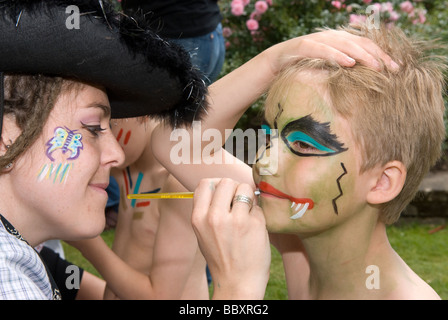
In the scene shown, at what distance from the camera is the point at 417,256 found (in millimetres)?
3717

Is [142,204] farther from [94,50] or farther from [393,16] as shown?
[393,16]

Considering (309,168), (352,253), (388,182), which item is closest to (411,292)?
(352,253)

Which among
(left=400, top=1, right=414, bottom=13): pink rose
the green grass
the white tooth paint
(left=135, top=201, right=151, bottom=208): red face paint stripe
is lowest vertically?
the green grass

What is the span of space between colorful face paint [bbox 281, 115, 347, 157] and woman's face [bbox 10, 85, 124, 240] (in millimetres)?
535

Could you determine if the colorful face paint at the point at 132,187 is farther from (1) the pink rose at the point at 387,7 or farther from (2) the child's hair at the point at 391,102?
(1) the pink rose at the point at 387,7

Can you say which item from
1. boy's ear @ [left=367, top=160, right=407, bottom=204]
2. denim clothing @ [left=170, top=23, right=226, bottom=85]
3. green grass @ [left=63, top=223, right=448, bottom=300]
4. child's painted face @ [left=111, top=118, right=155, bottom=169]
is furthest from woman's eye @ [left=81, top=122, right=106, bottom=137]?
green grass @ [left=63, top=223, right=448, bottom=300]

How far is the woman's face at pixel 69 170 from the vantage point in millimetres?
1490

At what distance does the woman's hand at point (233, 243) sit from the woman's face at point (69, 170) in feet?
1.12

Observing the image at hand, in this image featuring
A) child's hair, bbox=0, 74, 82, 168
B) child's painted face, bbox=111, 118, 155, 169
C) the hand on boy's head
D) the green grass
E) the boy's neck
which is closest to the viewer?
child's hair, bbox=0, 74, 82, 168

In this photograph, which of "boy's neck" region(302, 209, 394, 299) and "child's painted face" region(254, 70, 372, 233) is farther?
"boy's neck" region(302, 209, 394, 299)

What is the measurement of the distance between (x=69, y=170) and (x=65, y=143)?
0.24ft

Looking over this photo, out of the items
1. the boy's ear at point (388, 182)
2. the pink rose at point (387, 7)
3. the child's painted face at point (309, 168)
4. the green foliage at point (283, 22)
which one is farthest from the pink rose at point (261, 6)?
the boy's ear at point (388, 182)

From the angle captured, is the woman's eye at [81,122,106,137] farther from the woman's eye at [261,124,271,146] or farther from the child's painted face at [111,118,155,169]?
the child's painted face at [111,118,155,169]

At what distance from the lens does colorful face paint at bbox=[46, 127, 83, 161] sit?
150 cm
